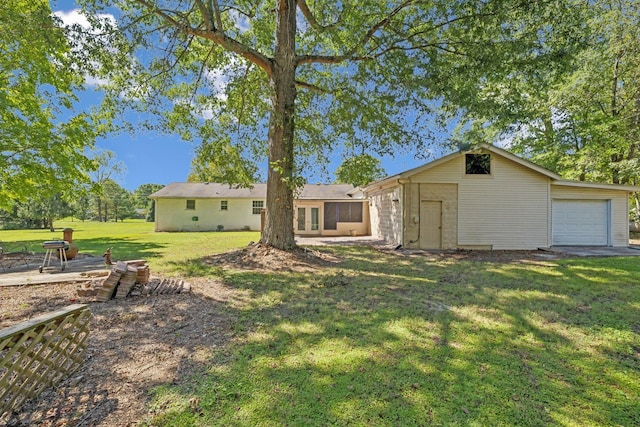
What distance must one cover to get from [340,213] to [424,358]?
15570 mm

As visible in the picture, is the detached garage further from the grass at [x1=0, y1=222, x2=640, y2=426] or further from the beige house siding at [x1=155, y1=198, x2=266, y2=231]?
the beige house siding at [x1=155, y1=198, x2=266, y2=231]

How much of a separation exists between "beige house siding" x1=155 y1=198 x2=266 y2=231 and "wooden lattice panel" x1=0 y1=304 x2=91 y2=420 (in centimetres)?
1946

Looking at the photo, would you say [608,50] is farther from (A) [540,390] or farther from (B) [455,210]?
(A) [540,390]

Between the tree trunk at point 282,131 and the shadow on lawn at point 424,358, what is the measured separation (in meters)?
3.47

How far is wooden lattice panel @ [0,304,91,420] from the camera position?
224cm

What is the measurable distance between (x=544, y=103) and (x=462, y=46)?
1460 centimetres

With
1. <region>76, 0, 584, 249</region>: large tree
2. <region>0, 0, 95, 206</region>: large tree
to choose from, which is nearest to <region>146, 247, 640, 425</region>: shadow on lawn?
<region>76, 0, 584, 249</region>: large tree

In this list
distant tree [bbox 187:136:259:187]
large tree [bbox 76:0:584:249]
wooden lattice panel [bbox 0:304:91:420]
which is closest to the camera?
wooden lattice panel [bbox 0:304:91:420]

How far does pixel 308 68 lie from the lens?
39.2ft

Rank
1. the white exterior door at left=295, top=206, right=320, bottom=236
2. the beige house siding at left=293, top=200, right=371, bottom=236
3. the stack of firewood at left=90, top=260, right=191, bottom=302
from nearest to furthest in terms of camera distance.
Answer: the stack of firewood at left=90, top=260, right=191, bottom=302, the beige house siding at left=293, top=200, right=371, bottom=236, the white exterior door at left=295, top=206, right=320, bottom=236

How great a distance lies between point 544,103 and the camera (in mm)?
18531

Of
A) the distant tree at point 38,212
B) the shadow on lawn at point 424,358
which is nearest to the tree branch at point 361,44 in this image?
the shadow on lawn at point 424,358

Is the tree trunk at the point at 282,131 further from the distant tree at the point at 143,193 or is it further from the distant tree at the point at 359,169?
the distant tree at the point at 143,193

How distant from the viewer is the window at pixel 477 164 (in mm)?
11875
